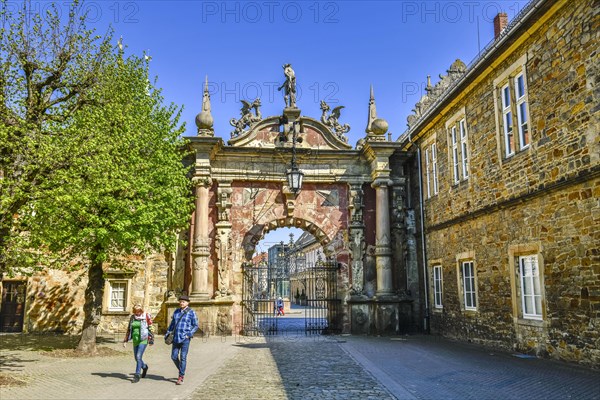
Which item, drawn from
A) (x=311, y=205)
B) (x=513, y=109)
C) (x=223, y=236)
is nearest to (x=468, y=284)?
(x=513, y=109)

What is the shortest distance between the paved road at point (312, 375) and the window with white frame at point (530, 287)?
40.8 inches

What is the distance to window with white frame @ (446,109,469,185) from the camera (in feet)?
47.8

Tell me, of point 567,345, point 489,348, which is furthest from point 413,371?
point 489,348

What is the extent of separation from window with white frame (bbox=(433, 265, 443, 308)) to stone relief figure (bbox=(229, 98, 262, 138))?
7657mm

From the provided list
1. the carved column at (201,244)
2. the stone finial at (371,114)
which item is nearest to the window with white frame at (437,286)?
the stone finial at (371,114)

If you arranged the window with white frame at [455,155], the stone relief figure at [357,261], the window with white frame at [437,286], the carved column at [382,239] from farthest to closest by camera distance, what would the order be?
the stone relief figure at [357,261] → the carved column at [382,239] → the window with white frame at [437,286] → the window with white frame at [455,155]

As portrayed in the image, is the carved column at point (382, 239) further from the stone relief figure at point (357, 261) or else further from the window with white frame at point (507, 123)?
the window with white frame at point (507, 123)

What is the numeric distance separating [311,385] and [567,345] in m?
4.99

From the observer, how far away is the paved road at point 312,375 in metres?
7.86

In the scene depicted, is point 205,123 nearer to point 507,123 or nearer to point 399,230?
point 399,230

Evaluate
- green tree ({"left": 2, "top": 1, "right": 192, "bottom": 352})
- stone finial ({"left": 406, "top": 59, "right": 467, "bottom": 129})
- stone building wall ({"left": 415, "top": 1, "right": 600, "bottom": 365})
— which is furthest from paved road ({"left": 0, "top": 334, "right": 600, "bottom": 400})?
Result: stone finial ({"left": 406, "top": 59, "right": 467, "bottom": 129})

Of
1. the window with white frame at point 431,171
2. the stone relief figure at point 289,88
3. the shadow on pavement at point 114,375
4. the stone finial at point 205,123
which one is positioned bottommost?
the shadow on pavement at point 114,375

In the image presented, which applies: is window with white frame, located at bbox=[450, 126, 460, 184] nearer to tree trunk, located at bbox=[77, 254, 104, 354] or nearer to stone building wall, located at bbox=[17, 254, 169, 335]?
stone building wall, located at bbox=[17, 254, 169, 335]

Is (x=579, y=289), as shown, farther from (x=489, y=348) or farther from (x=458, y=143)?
(x=458, y=143)
